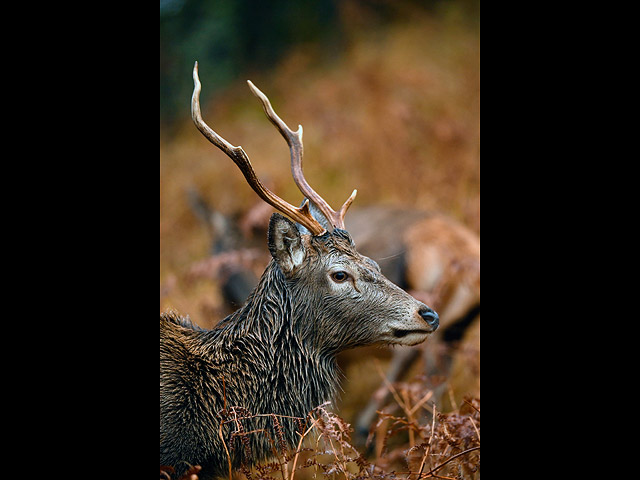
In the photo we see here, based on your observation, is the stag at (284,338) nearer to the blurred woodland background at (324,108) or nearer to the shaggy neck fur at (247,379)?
the shaggy neck fur at (247,379)

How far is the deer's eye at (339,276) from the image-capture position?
209 cm

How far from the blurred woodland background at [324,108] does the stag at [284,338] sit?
297cm

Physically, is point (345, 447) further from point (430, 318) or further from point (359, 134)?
point (359, 134)

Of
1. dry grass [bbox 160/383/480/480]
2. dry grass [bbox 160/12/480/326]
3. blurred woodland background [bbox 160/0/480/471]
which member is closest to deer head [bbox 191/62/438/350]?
dry grass [bbox 160/383/480/480]

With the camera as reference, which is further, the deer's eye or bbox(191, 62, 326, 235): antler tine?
the deer's eye

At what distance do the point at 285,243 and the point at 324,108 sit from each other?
6.51m

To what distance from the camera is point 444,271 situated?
4465mm

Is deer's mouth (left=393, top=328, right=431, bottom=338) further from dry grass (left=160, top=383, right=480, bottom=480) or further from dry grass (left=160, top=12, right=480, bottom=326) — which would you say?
dry grass (left=160, top=12, right=480, bottom=326)

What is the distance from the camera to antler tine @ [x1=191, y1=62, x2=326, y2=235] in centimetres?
195

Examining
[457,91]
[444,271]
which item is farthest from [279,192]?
[457,91]

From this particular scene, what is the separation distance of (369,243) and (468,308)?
2.90 feet

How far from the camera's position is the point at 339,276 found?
209 cm
